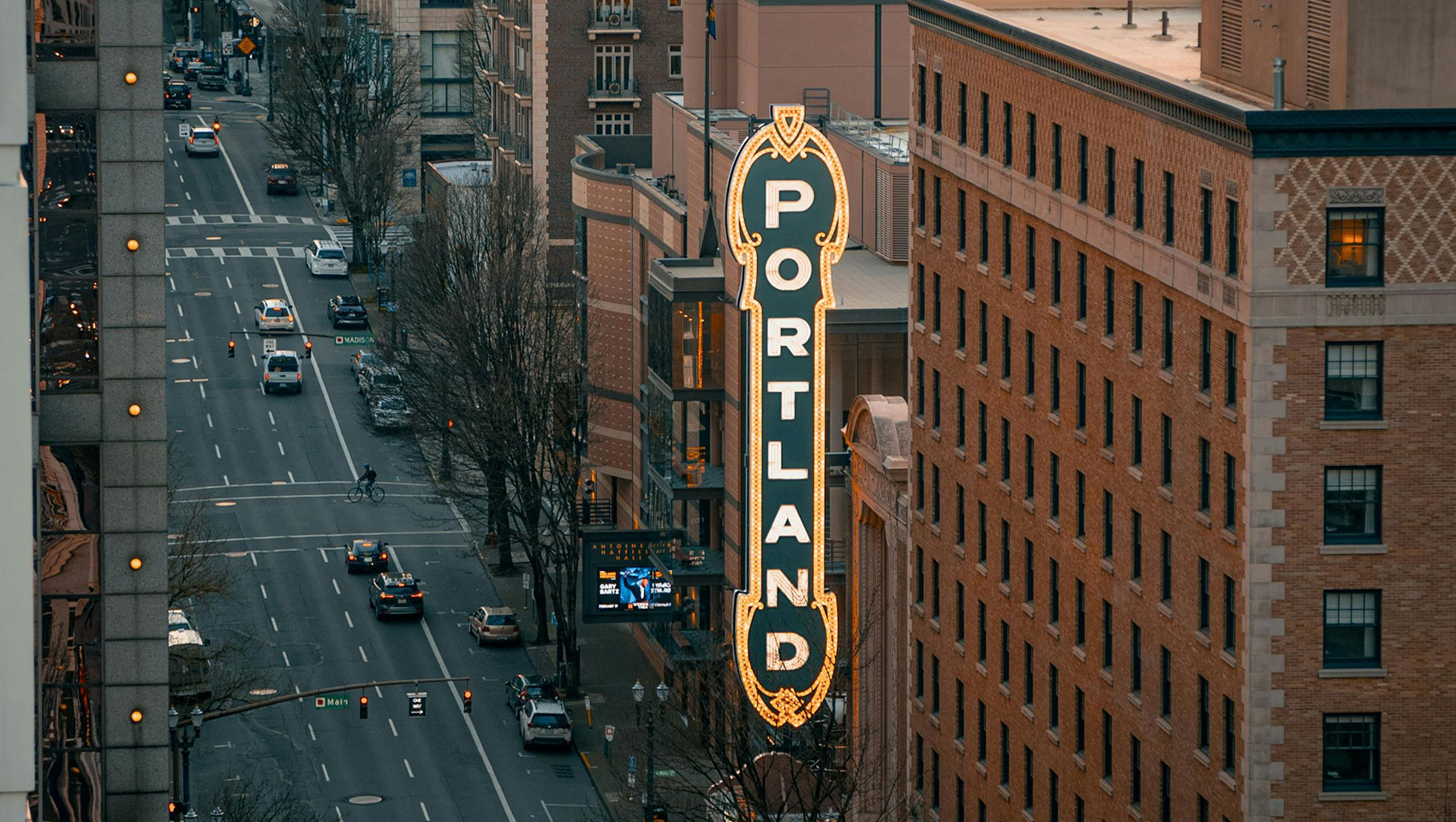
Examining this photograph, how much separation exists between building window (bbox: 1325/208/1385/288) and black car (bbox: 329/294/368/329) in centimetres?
11227

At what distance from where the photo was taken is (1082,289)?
6462 centimetres

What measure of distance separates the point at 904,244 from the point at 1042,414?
30.1 metres

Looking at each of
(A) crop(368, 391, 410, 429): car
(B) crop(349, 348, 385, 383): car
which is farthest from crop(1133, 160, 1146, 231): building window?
(B) crop(349, 348, 385, 383): car

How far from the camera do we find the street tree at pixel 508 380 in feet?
363

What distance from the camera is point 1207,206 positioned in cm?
5466

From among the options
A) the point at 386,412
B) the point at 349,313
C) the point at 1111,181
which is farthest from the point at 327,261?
the point at 1111,181

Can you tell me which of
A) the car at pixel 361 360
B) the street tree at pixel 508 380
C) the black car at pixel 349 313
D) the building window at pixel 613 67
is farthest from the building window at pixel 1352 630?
the black car at pixel 349 313

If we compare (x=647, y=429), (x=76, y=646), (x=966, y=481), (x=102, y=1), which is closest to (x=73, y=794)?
(x=76, y=646)

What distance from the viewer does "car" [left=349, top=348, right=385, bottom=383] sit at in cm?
14850

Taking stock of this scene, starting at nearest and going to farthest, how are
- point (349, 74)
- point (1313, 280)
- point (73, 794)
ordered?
point (73, 794)
point (1313, 280)
point (349, 74)

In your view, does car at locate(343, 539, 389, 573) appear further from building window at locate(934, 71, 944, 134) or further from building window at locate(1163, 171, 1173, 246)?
building window at locate(1163, 171, 1173, 246)

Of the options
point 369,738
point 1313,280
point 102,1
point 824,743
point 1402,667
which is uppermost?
point 102,1

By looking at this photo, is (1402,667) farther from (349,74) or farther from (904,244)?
(349,74)

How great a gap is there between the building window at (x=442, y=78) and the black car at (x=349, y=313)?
3749 cm
